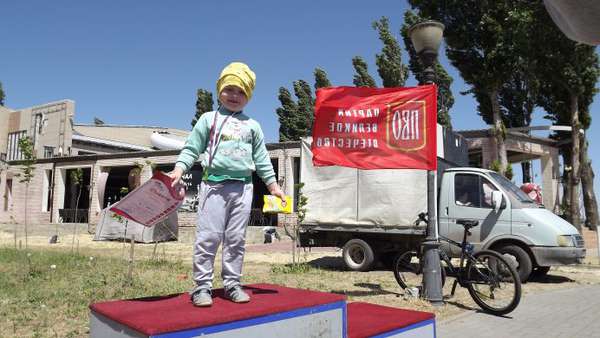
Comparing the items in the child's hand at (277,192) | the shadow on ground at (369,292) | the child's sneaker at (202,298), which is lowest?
the shadow on ground at (369,292)

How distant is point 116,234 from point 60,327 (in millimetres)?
16534

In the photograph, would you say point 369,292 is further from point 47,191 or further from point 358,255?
point 47,191

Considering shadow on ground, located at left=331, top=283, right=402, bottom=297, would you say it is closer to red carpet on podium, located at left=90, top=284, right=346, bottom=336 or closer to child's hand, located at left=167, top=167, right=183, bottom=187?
red carpet on podium, located at left=90, top=284, right=346, bottom=336

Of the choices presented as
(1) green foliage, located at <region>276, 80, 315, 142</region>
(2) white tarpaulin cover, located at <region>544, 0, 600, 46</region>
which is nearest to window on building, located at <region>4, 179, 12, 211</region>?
(1) green foliage, located at <region>276, 80, 315, 142</region>

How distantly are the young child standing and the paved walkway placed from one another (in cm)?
302

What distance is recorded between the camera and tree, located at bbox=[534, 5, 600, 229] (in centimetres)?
1858

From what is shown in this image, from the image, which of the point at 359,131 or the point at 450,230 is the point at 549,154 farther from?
the point at 359,131

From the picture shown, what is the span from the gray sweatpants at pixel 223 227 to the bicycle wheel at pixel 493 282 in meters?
4.32

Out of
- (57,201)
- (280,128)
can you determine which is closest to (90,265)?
(57,201)

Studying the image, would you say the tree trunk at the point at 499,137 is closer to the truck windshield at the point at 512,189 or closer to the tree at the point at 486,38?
the tree at the point at 486,38

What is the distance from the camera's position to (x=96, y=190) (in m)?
28.7

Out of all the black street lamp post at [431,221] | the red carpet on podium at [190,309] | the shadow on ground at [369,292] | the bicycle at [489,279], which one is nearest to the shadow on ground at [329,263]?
the shadow on ground at [369,292]

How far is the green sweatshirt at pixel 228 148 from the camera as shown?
3564mm

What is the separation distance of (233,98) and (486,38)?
19.7 meters
